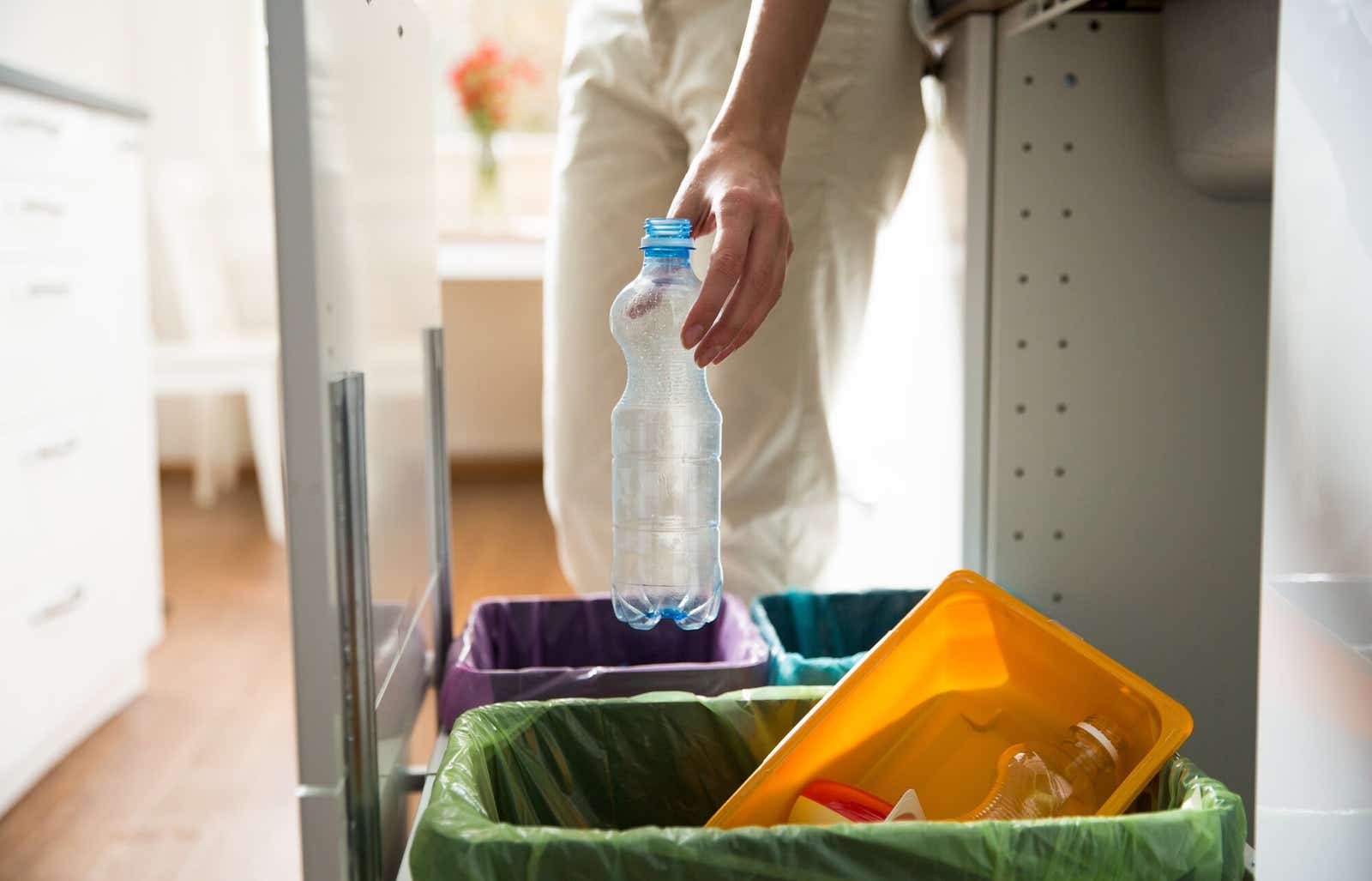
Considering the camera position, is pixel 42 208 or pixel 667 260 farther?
pixel 42 208

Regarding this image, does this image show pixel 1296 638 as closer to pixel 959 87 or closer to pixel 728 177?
pixel 728 177

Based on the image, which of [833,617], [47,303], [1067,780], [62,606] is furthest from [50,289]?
[1067,780]

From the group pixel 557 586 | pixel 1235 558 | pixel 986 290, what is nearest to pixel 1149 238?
pixel 986 290

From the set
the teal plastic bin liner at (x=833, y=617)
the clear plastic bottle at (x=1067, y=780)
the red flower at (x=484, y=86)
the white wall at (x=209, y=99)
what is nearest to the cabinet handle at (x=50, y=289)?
the teal plastic bin liner at (x=833, y=617)

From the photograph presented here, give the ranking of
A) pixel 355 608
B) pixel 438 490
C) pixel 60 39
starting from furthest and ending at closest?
pixel 60 39, pixel 438 490, pixel 355 608

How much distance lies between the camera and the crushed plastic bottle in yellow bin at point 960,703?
2.86 ft

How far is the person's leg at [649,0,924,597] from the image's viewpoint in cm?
118

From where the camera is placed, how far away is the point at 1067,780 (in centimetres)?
84

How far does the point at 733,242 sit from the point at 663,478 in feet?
1.09

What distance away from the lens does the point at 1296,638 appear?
0.66 m

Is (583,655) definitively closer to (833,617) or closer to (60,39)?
(833,617)

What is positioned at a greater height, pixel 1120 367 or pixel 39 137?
pixel 39 137

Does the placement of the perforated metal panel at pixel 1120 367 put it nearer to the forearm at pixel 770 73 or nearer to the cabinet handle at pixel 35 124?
the forearm at pixel 770 73

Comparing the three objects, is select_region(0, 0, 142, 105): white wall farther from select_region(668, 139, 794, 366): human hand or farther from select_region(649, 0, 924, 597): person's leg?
select_region(668, 139, 794, 366): human hand
